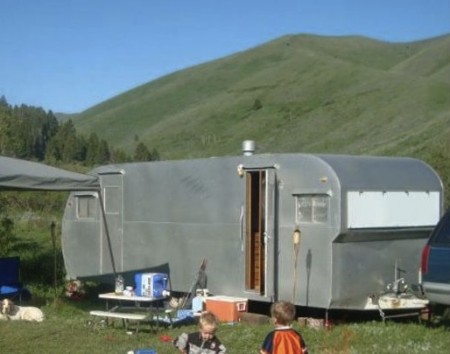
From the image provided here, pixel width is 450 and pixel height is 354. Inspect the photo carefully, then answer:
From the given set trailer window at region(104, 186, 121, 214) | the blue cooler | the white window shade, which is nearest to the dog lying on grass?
the blue cooler

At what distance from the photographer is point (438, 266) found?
929 cm

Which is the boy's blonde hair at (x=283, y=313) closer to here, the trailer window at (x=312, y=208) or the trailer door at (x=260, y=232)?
the trailer window at (x=312, y=208)

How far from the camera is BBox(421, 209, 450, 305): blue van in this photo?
30.2 ft

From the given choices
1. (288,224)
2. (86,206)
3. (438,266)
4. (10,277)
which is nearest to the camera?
(438,266)

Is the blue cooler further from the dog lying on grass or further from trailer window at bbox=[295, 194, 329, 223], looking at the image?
trailer window at bbox=[295, 194, 329, 223]

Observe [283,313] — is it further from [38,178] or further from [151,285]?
[38,178]

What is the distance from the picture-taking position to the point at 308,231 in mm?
10281

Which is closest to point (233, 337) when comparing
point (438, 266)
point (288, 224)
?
point (288, 224)

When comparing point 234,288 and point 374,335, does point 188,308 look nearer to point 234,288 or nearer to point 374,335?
point 234,288

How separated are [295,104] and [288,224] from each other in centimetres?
6983

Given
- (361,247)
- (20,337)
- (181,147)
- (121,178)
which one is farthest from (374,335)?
(181,147)

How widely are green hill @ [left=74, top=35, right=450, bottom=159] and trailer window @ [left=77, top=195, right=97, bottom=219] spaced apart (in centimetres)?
1593

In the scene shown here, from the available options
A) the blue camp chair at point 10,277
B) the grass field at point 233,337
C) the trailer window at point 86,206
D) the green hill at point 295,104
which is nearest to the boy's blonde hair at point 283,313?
the grass field at point 233,337

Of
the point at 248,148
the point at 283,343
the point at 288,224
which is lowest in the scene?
the point at 283,343
